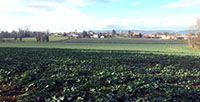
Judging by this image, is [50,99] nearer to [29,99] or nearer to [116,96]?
[29,99]

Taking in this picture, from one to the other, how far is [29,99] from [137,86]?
5711mm

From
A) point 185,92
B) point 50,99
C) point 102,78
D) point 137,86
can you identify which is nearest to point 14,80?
point 50,99

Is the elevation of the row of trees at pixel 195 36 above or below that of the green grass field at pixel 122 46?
above

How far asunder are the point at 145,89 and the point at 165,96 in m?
1.22

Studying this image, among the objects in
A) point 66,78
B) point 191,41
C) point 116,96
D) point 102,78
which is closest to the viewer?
point 116,96

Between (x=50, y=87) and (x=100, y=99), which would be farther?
(x=50, y=87)

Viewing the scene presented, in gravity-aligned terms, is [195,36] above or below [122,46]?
above

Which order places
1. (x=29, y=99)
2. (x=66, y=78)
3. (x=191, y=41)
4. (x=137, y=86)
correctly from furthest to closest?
(x=191, y=41) → (x=66, y=78) → (x=137, y=86) → (x=29, y=99)

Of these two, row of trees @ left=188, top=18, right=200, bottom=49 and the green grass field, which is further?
row of trees @ left=188, top=18, right=200, bottom=49

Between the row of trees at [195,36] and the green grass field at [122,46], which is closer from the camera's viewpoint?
the green grass field at [122,46]

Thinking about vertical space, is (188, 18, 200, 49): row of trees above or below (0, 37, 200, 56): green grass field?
above

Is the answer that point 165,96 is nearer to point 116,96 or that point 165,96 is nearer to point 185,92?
point 185,92

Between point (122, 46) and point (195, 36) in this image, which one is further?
point (122, 46)

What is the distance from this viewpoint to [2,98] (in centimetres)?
743
